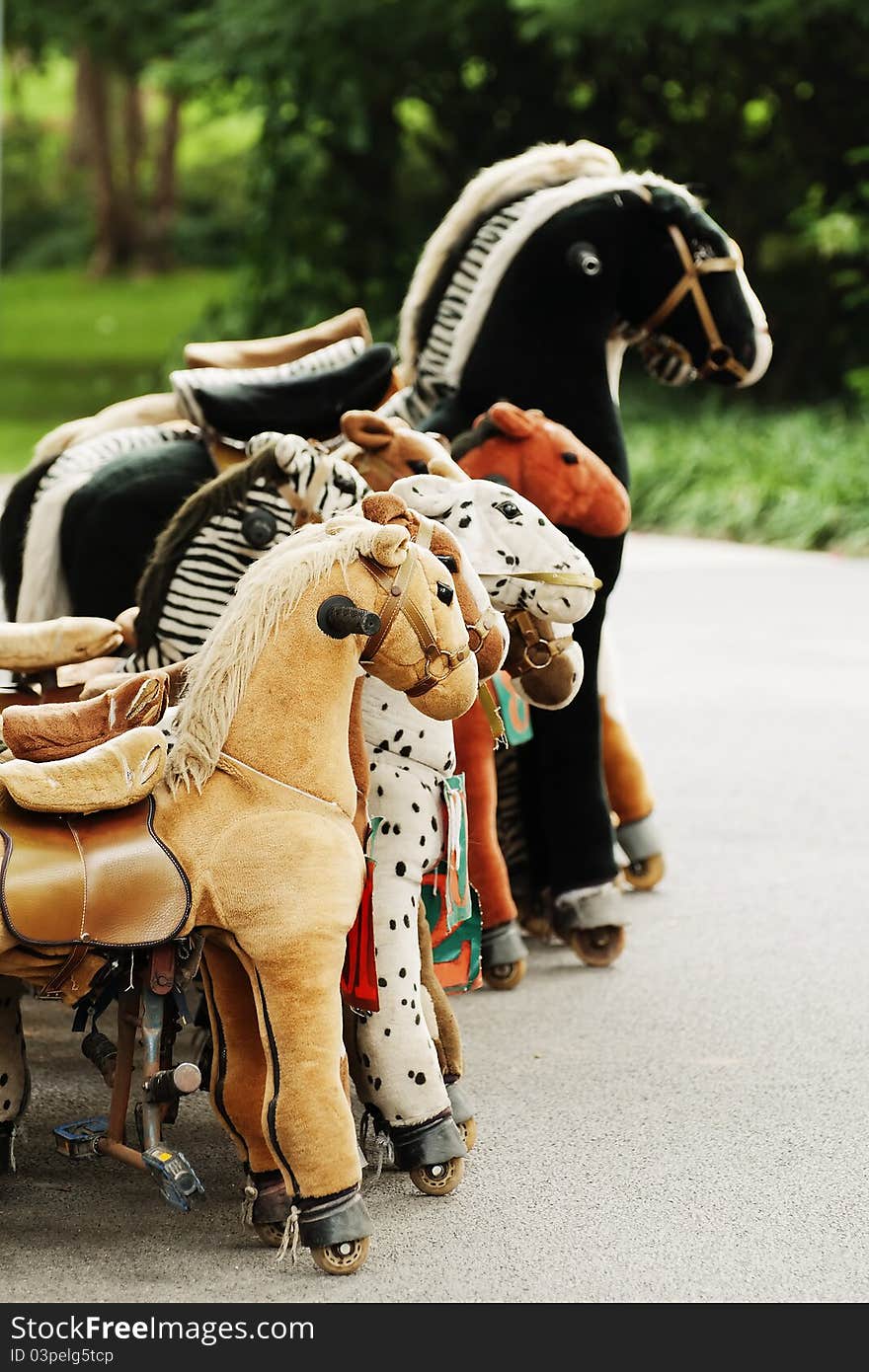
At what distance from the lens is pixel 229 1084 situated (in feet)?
10.1

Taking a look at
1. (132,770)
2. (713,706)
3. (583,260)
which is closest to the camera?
(132,770)

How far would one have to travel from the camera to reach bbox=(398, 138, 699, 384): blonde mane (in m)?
4.55

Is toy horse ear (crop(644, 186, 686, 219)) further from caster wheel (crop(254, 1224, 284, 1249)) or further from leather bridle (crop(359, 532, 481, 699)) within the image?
caster wheel (crop(254, 1224, 284, 1249))

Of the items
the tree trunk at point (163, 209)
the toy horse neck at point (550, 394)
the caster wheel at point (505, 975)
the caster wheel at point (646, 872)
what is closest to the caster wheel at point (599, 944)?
the caster wheel at point (505, 975)

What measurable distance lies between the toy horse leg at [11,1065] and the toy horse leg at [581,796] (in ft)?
5.30

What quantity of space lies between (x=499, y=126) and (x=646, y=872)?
45.4 ft

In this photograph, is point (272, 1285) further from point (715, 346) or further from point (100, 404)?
point (100, 404)

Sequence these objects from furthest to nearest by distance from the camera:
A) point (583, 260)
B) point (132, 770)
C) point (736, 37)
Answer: point (736, 37), point (583, 260), point (132, 770)

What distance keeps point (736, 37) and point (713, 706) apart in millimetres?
10345

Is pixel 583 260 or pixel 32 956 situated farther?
pixel 583 260

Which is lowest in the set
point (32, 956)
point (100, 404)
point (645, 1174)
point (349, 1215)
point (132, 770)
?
point (100, 404)

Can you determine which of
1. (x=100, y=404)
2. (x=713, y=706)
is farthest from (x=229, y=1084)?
(x=100, y=404)

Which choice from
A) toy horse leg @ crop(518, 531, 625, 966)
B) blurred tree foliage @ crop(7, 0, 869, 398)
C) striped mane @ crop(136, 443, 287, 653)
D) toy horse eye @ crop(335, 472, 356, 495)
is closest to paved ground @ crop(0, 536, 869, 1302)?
toy horse leg @ crop(518, 531, 625, 966)

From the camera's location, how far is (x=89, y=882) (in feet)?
9.45
